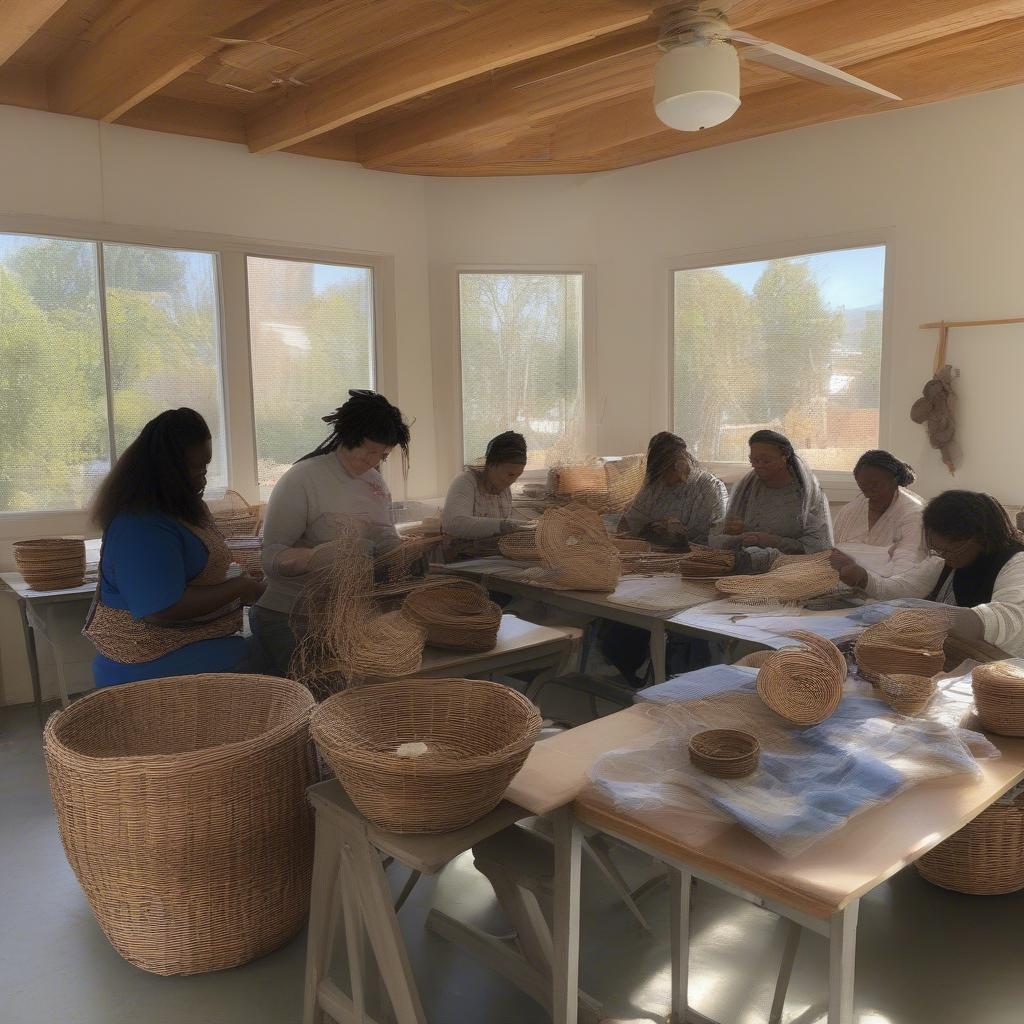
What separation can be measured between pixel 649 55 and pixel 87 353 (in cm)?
290

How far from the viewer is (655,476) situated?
4.35 meters

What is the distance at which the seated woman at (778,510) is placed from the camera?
3826 millimetres

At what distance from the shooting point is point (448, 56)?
3.34 metres

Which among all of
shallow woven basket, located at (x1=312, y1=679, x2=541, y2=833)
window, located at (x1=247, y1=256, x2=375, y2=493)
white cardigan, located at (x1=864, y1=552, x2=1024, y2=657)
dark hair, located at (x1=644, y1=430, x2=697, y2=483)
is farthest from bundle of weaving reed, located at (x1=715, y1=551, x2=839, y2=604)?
window, located at (x1=247, y1=256, x2=375, y2=493)

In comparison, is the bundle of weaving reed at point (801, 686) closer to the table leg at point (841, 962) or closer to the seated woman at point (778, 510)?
the table leg at point (841, 962)

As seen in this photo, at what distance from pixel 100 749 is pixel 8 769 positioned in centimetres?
155

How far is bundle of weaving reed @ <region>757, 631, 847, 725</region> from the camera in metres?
1.79

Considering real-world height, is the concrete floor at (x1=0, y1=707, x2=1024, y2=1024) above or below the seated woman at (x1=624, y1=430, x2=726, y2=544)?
below

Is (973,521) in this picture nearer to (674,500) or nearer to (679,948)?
(679,948)

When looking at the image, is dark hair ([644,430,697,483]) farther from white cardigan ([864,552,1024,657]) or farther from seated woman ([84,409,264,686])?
seated woman ([84,409,264,686])

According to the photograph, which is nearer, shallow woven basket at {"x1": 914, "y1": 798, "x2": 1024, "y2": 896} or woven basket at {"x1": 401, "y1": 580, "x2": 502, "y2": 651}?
shallow woven basket at {"x1": 914, "y1": 798, "x2": 1024, "y2": 896}

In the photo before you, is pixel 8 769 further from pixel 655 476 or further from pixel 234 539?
pixel 655 476

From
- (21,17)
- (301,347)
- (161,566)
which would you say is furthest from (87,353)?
(161,566)

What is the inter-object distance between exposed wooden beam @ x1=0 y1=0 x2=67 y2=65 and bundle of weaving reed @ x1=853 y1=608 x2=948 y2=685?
9.63 ft
